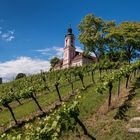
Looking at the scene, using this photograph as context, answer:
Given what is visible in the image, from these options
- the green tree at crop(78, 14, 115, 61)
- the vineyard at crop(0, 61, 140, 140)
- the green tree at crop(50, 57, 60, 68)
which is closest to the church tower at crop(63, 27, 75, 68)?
the green tree at crop(50, 57, 60, 68)

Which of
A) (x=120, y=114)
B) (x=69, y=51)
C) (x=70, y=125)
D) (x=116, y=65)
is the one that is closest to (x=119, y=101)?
(x=120, y=114)

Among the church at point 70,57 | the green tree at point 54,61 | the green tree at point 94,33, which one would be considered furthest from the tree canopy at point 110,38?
the green tree at point 54,61

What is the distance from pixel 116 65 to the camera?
58062mm

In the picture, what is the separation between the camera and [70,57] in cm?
13388

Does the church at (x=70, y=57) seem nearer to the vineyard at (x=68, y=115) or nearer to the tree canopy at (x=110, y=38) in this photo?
the tree canopy at (x=110, y=38)

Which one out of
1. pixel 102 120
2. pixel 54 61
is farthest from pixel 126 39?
pixel 54 61

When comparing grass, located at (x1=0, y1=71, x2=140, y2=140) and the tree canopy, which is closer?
grass, located at (x1=0, y1=71, x2=140, y2=140)

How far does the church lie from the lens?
128m

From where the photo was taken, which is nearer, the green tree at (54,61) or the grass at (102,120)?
the grass at (102,120)

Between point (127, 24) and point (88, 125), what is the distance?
2396 inches

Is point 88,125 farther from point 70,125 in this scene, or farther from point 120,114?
point 70,125

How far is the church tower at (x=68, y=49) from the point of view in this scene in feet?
437

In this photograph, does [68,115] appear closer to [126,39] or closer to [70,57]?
[126,39]

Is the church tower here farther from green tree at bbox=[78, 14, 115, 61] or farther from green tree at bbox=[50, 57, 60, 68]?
green tree at bbox=[78, 14, 115, 61]
